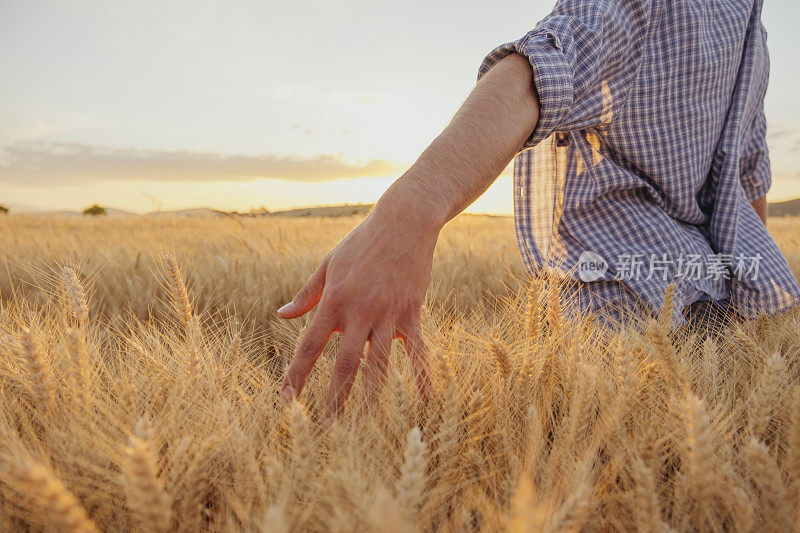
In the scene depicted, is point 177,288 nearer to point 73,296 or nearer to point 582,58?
point 73,296

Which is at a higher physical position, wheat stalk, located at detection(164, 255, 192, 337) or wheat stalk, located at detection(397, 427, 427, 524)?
wheat stalk, located at detection(164, 255, 192, 337)

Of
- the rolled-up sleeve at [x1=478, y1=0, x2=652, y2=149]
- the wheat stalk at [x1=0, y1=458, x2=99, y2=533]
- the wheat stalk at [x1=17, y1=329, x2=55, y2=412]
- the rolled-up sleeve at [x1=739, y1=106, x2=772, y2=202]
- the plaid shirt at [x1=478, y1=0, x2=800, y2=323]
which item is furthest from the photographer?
the rolled-up sleeve at [x1=739, y1=106, x2=772, y2=202]

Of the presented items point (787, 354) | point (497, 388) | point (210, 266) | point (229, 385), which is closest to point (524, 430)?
point (497, 388)

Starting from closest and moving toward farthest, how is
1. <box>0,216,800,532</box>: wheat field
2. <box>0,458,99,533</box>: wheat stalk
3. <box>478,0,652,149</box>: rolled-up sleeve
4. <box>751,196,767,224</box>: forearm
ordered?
<box>0,458,99,533</box>: wheat stalk, <box>0,216,800,532</box>: wheat field, <box>478,0,652,149</box>: rolled-up sleeve, <box>751,196,767,224</box>: forearm

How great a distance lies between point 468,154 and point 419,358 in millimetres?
347

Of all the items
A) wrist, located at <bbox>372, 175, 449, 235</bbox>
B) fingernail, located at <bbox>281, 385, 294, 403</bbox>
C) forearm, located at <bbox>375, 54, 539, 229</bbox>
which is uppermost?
forearm, located at <bbox>375, 54, 539, 229</bbox>

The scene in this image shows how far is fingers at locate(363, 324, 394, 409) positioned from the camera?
2.46 feet

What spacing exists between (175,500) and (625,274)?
3.83 ft

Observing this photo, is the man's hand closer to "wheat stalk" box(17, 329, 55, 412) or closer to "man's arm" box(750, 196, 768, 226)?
"wheat stalk" box(17, 329, 55, 412)

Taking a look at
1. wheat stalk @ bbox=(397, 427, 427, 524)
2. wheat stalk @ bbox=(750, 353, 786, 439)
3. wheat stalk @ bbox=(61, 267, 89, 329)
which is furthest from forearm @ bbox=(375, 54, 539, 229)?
Answer: wheat stalk @ bbox=(61, 267, 89, 329)

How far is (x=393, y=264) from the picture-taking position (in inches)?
29.5

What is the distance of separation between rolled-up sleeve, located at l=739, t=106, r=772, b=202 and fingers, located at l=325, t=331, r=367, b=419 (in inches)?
64.0

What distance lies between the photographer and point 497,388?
0.78m

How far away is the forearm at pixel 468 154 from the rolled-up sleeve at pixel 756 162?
48.1 inches
